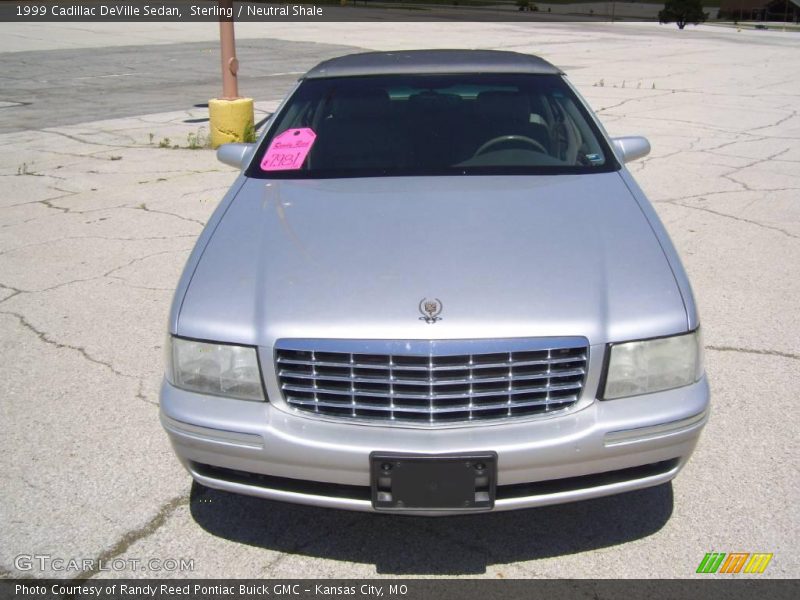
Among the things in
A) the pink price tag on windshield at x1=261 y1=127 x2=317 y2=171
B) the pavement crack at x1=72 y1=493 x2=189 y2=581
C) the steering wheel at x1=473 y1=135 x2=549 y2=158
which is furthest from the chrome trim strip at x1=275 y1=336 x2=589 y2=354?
the steering wheel at x1=473 y1=135 x2=549 y2=158

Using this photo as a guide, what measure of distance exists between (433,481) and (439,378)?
0.99ft

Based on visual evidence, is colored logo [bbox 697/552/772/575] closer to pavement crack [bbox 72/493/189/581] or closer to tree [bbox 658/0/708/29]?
pavement crack [bbox 72/493/189/581]

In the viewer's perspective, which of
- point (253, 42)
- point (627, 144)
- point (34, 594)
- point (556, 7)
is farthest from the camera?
point (556, 7)

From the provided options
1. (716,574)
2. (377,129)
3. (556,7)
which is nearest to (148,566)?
(716,574)

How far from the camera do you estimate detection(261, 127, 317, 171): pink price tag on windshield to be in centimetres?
377

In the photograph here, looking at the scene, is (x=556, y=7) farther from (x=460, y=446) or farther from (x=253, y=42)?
(x=460, y=446)

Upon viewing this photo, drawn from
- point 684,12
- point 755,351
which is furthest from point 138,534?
point 684,12

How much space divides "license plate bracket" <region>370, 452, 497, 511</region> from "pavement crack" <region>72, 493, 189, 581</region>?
3.11 ft

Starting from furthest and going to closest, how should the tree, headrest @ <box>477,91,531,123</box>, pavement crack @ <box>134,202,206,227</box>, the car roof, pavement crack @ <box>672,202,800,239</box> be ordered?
the tree < pavement crack @ <box>134,202,206,227</box> < pavement crack @ <box>672,202,800,239</box> < the car roof < headrest @ <box>477,91,531,123</box>

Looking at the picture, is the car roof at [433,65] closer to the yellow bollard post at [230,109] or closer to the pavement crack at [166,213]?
the pavement crack at [166,213]

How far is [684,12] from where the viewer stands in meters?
35.4

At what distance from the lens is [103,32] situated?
84.9 feet

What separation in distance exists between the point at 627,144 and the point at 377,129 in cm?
131

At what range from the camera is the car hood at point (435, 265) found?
2582mm
